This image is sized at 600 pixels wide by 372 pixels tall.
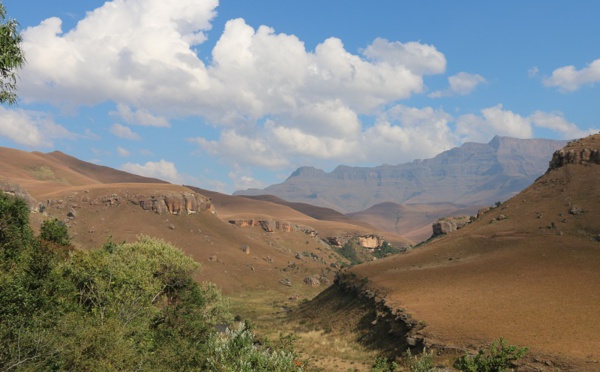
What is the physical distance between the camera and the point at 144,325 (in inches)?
993

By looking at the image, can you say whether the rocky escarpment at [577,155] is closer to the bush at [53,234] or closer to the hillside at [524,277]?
the hillside at [524,277]

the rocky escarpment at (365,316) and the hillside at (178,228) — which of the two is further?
the hillside at (178,228)

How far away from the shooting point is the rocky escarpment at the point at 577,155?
262ft

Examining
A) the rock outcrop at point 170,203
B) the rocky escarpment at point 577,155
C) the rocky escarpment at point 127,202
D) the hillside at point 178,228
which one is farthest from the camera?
the rock outcrop at point 170,203

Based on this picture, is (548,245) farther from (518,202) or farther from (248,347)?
(248,347)

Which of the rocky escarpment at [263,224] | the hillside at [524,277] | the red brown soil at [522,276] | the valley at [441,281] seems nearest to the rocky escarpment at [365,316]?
the valley at [441,281]

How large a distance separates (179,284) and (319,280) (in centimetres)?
9284

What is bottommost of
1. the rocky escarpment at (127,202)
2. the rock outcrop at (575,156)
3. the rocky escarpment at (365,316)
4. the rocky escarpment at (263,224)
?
the rocky escarpment at (365,316)

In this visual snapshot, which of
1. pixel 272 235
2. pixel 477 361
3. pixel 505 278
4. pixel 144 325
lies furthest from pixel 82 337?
pixel 272 235

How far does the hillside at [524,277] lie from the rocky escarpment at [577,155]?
22cm

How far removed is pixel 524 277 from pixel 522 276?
53 cm

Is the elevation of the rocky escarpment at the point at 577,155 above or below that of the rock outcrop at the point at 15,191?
above

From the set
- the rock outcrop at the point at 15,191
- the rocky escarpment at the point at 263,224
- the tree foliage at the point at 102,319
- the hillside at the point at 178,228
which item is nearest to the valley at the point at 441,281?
the hillside at the point at 178,228

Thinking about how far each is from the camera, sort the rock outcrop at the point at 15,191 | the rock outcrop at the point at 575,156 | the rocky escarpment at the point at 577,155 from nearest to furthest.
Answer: the rock outcrop at the point at 575,156, the rocky escarpment at the point at 577,155, the rock outcrop at the point at 15,191
